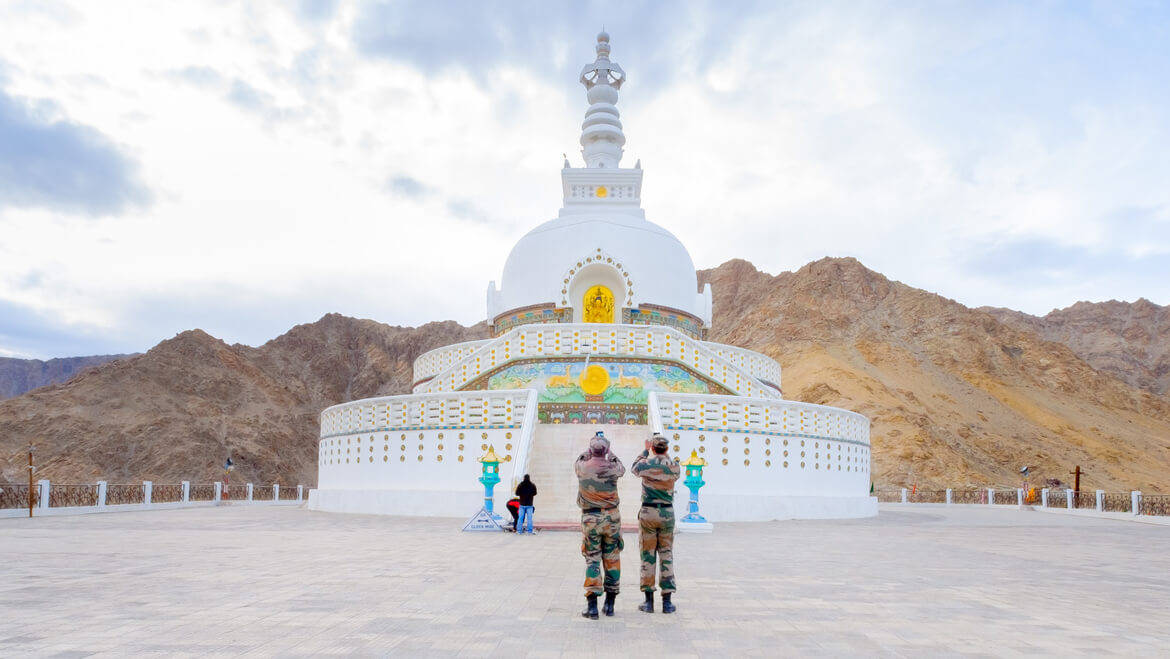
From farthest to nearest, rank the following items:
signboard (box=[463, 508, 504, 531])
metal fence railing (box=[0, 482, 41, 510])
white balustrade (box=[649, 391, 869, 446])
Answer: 1. metal fence railing (box=[0, 482, 41, 510])
2. white balustrade (box=[649, 391, 869, 446])
3. signboard (box=[463, 508, 504, 531])

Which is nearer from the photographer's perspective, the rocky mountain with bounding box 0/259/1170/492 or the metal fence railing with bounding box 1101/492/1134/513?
the metal fence railing with bounding box 1101/492/1134/513

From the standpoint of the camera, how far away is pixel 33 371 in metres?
123

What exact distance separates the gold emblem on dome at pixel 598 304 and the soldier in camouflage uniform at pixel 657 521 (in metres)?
22.5

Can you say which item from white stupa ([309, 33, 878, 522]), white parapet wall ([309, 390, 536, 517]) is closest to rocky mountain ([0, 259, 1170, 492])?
white stupa ([309, 33, 878, 522])

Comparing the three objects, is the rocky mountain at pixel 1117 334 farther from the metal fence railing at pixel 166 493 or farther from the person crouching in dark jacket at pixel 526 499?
the person crouching in dark jacket at pixel 526 499

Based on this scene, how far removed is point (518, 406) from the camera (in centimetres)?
2184

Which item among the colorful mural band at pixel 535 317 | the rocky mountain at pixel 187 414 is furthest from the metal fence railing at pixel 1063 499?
the rocky mountain at pixel 187 414

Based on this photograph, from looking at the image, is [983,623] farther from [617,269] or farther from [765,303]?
[765,303]

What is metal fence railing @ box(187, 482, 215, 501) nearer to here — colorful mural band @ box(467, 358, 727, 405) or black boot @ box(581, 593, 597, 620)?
colorful mural band @ box(467, 358, 727, 405)

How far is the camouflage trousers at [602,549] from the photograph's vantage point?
781 centimetres

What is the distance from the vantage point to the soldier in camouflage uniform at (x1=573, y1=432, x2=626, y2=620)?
786 centimetres

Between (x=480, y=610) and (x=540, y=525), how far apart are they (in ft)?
30.5

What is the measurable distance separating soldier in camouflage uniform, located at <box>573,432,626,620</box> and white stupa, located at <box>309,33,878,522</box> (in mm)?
10168

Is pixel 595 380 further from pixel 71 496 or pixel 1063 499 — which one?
pixel 1063 499
